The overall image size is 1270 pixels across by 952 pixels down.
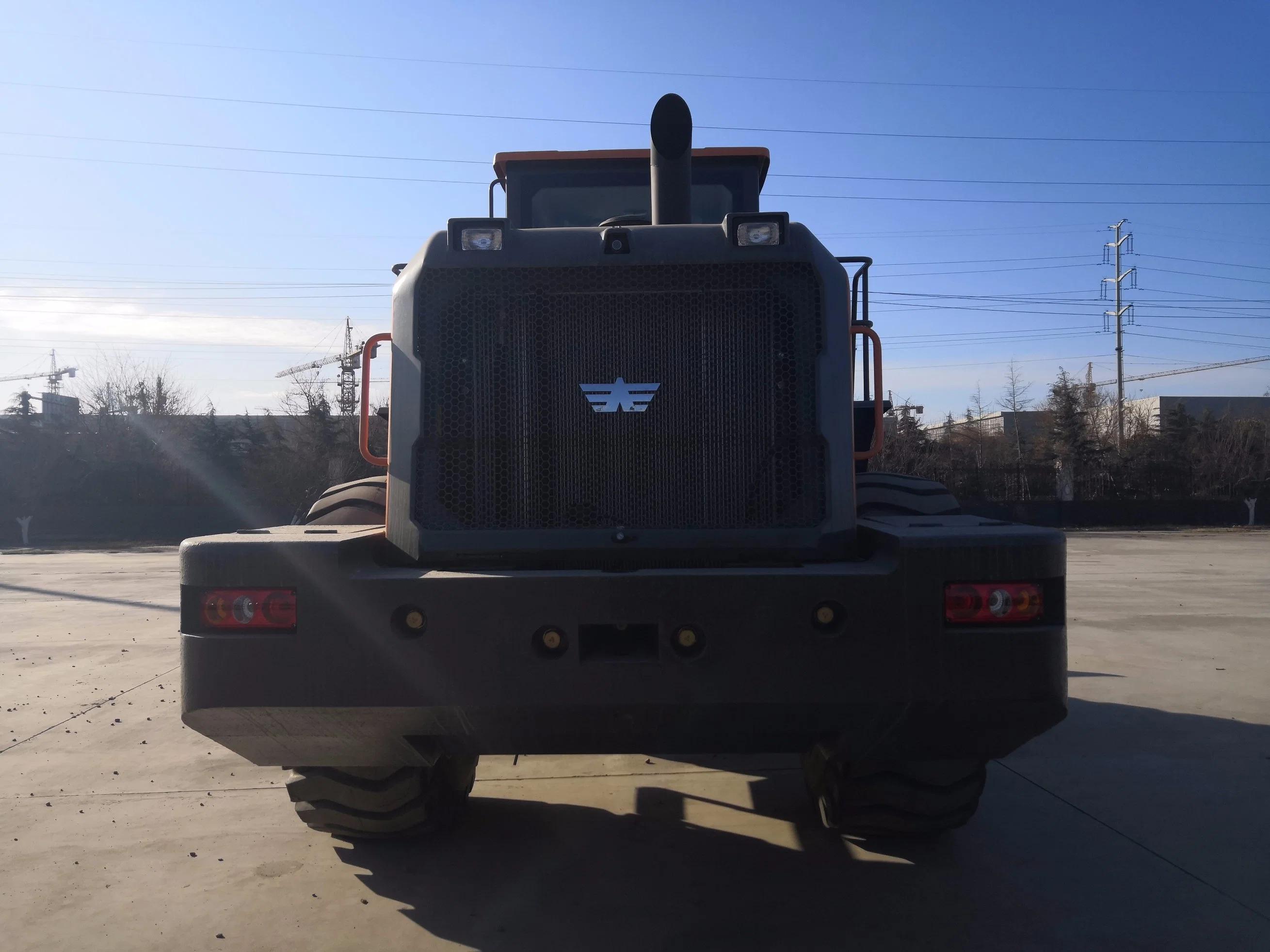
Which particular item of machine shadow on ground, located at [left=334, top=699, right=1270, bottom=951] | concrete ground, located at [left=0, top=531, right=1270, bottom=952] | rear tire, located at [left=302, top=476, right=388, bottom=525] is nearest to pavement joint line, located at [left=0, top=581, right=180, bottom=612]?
concrete ground, located at [left=0, top=531, right=1270, bottom=952]

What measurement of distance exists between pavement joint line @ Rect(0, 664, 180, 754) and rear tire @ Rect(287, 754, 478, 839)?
305 centimetres

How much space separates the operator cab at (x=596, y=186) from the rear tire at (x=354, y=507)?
1.78m

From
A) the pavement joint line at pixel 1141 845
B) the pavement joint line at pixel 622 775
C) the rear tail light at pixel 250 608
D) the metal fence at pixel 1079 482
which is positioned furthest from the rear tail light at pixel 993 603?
the metal fence at pixel 1079 482

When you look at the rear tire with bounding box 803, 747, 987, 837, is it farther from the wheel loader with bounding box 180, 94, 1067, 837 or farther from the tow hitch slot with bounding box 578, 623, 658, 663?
the tow hitch slot with bounding box 578, 623, 658, 663

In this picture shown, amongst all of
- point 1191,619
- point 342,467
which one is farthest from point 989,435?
point 1191,619

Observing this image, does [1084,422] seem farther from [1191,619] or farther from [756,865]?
[756,865]

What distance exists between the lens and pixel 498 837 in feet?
13.5

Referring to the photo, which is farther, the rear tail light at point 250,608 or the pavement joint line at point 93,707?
the pavement joint line at point 93,707

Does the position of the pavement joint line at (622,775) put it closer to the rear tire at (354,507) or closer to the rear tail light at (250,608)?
the rear tire at (354,507)

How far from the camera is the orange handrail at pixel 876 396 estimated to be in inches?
137

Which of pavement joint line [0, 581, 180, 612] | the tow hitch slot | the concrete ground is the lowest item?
pavement joint line [0, 581, 180, 612]

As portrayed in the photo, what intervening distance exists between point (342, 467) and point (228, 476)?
7.42 meters

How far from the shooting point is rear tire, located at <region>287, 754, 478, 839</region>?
11.8 feet

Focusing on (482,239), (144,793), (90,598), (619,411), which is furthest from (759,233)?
(90,598)
